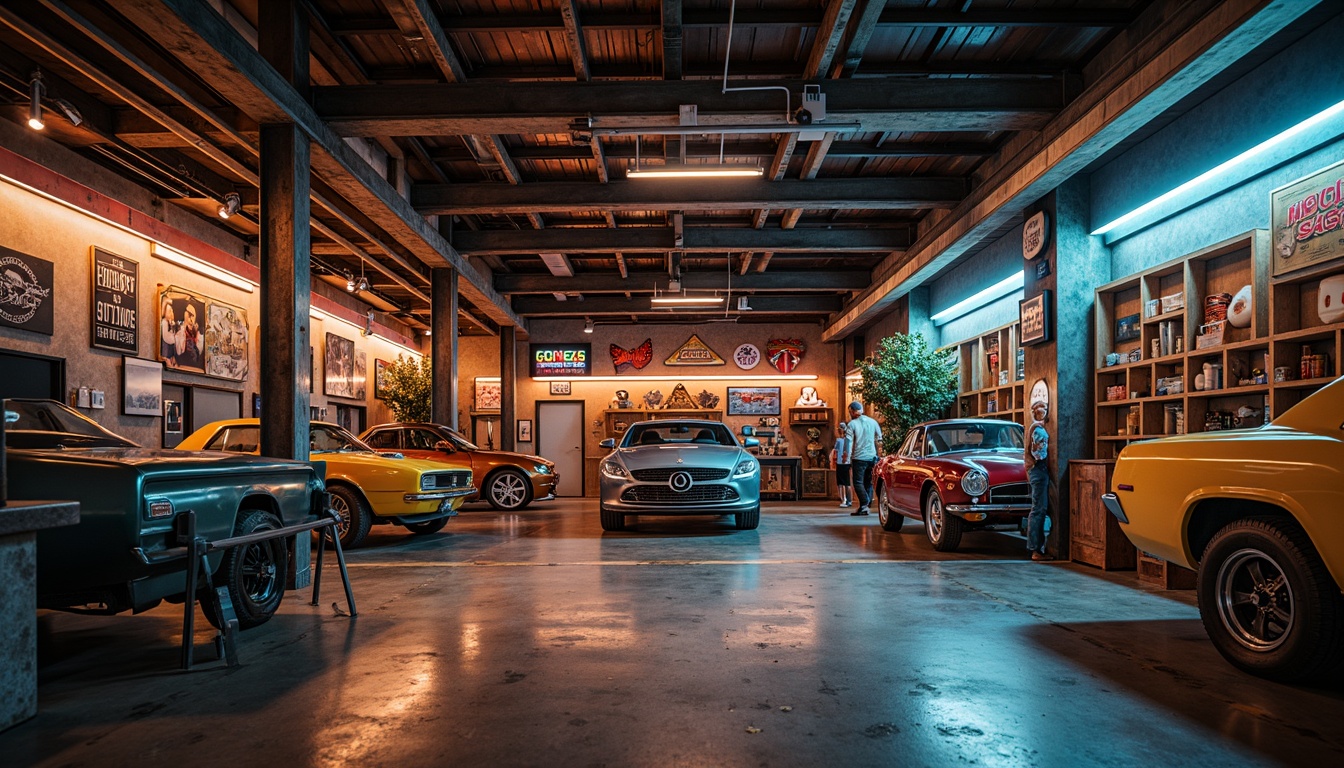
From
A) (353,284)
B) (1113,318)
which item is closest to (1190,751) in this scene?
(1113,318)

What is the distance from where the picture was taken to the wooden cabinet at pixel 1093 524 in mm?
7141

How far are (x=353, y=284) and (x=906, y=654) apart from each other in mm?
12828

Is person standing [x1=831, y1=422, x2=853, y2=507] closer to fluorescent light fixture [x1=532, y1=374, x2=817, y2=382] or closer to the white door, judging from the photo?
fluorescent light fixture [x1=532, y1=374, x2=817, y2=382]

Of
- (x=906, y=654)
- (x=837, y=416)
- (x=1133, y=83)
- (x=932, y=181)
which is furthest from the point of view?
(x=837, y=416)

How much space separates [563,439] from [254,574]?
17.2 metres

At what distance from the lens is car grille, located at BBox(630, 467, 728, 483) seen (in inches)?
360

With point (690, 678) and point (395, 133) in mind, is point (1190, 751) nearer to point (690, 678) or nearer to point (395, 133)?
point (690, 678)

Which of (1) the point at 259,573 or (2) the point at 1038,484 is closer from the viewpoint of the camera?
(1) the point at 259,573

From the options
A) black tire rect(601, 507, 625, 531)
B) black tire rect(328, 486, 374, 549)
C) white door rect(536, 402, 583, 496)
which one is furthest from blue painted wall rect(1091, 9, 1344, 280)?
white door rect(536, 402, 583, 496)

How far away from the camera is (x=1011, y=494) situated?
7.97 meters

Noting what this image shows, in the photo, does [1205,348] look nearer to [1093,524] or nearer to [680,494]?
[1093,524]

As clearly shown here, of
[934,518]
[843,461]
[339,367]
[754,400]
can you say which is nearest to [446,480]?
[934,518]

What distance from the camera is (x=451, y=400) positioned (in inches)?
551

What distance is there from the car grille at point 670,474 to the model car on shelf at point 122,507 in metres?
4.91
